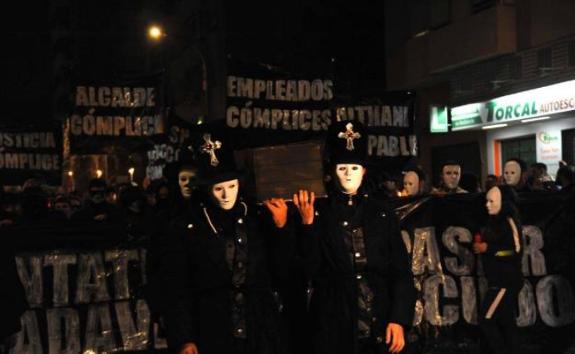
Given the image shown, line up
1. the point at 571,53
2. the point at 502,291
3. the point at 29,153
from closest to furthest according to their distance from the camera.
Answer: the point at 502,291 → the point at 29,153 → the point at 571,53

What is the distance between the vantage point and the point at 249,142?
1117cm

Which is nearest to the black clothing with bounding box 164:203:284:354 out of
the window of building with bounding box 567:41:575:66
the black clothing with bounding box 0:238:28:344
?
the black clothing with bounding box 0:238:28:344

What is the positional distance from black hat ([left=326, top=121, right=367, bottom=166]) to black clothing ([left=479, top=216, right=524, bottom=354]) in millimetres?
3589

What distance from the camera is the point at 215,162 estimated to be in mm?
5484

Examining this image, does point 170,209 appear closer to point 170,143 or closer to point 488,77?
point 170,143

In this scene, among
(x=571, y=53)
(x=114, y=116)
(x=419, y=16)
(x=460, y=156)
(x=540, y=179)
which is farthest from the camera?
(x=419, y=16)

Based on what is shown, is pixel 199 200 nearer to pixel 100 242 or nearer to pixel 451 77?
pixel 100 242

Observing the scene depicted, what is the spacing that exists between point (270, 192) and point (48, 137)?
9.51m

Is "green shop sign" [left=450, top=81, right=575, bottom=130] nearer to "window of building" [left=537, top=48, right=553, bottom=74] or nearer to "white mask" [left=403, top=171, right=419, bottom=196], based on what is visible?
"window of building" [left=537, top=48, right=553, bottom=74]

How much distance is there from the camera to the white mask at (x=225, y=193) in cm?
546


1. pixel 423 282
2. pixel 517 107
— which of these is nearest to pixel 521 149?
pixel 517 107

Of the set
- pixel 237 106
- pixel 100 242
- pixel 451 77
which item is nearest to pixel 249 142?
A: pixel 237 106

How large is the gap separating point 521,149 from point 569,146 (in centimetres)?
217

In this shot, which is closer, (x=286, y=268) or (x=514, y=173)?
(x=286, y=268)
